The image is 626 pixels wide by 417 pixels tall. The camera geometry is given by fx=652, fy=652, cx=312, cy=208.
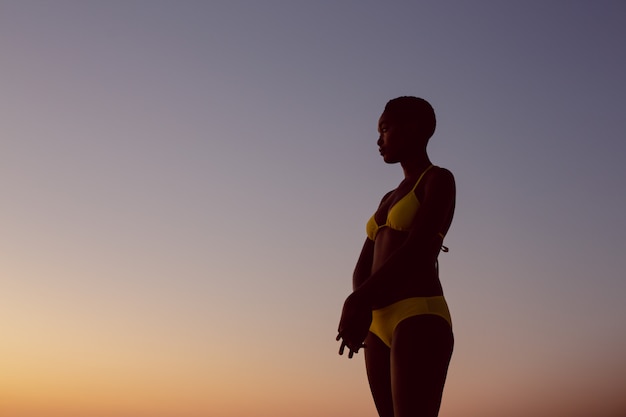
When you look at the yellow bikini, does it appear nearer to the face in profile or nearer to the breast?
the breast

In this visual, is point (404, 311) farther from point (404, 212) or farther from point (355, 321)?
point (404, 212)

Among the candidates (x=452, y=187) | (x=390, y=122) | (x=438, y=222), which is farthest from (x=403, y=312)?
(x=390, y=122)

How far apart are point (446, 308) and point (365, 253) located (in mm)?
857

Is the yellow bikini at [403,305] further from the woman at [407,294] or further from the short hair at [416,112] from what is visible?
the short hair at [416,112]

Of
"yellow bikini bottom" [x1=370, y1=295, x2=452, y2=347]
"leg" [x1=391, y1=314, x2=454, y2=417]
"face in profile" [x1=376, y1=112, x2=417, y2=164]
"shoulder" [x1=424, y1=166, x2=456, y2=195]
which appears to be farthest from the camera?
"face in profile" [x1=376, y1=112, x2=417, y2=164]

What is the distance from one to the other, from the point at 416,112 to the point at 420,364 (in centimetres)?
169

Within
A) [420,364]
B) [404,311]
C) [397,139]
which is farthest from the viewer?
[397,139]

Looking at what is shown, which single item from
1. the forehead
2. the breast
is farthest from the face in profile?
the breast

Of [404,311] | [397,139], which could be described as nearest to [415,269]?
[404,311]

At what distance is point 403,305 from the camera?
12.8 feet

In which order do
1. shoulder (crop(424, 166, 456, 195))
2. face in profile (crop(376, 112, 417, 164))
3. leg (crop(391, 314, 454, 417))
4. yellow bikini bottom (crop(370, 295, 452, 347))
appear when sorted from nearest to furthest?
leg (crop(391, 314, 454, 417)), yellow bikini bottom (crop(370, 295, 452, 347)), shoulder (crop(424, 166, 456, 195)), face in profile (crop(376, 112, 417, 164))

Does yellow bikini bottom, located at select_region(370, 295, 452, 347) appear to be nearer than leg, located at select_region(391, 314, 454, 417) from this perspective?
No

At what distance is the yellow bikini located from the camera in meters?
3.85

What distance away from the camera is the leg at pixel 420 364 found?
143 inches
